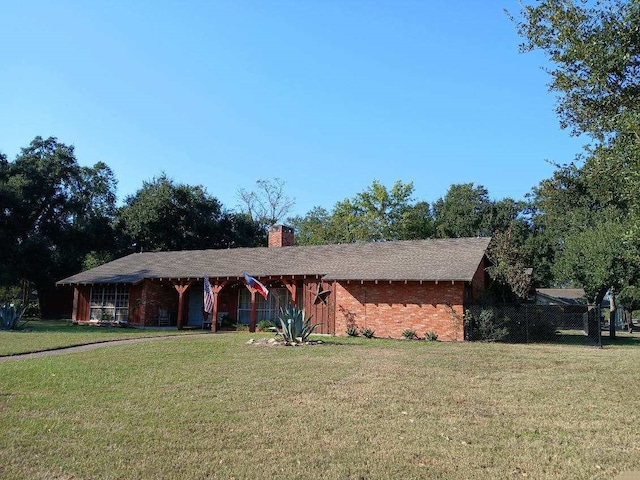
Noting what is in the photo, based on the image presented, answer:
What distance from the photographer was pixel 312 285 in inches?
930

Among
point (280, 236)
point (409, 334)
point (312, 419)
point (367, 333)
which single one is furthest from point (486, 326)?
point (280, 236)

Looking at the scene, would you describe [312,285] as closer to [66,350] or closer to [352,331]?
[352,331]

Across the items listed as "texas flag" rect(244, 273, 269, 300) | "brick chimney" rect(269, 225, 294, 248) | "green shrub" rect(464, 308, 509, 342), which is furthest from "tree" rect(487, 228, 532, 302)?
"brick chimney" rect(269, 225, 294, 248)

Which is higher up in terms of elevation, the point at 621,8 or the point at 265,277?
the point at 621,8

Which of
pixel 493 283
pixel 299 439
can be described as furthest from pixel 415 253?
pixel 299 439

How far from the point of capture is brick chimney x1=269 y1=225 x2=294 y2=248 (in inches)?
1230

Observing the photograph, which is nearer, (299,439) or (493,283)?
(299,439)

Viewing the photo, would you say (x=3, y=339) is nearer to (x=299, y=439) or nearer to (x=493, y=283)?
(x=299, y=439)

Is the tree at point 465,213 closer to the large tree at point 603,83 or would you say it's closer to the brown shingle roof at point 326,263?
the brown shingle roof at point 326,263

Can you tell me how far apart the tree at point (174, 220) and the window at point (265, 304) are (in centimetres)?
1663

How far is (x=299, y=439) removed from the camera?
6.07 m

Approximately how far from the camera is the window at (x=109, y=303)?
27664 mm

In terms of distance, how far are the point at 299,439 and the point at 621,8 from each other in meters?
10.5

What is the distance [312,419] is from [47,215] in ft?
118
